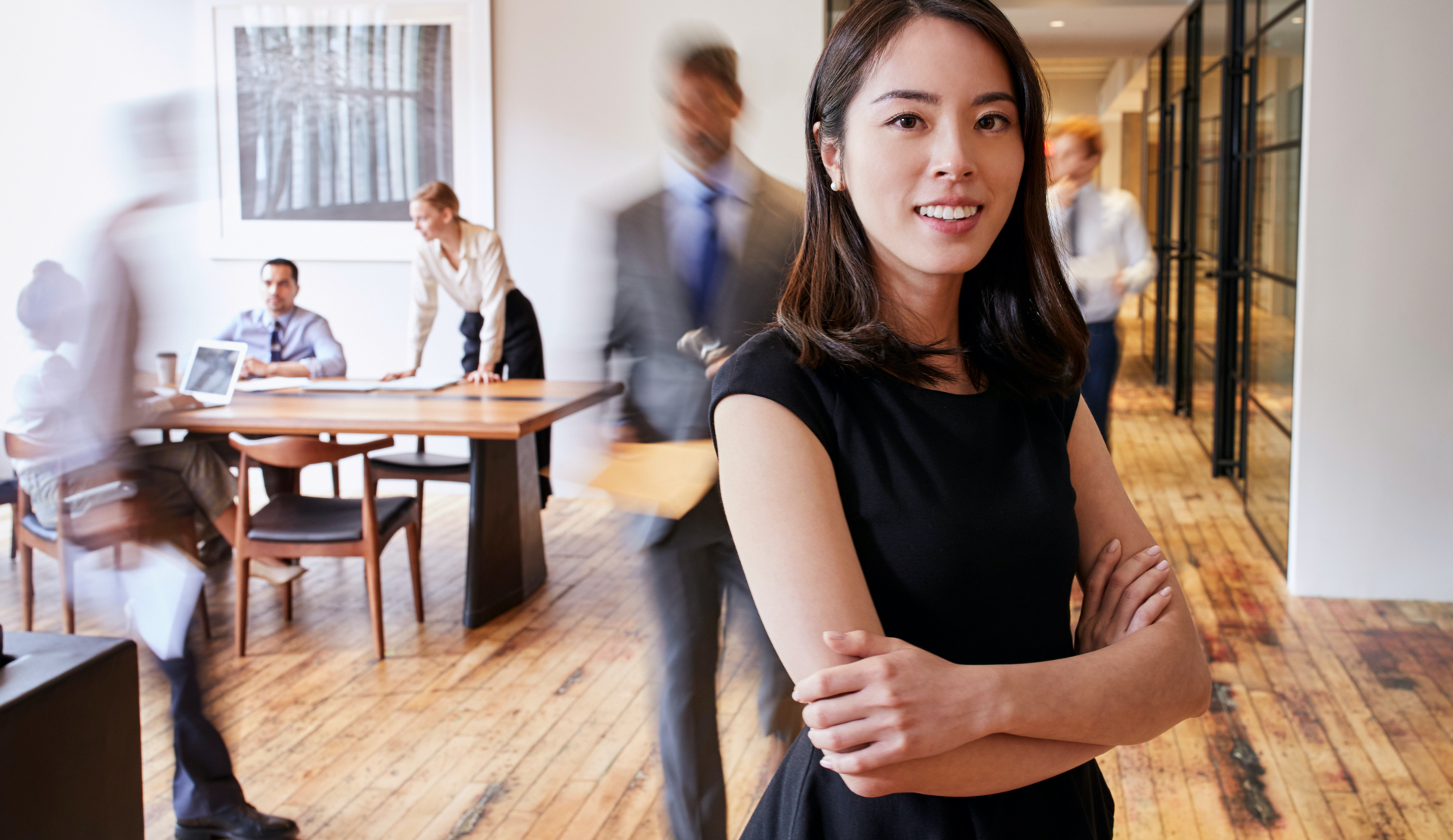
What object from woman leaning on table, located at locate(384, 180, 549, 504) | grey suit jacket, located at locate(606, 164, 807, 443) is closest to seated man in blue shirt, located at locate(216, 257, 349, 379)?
woman leaning on table, located at locate(384, 180, 549, 504)

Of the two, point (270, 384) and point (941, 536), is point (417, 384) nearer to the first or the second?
point (270, 384)

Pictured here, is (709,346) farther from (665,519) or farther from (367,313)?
(367,313)

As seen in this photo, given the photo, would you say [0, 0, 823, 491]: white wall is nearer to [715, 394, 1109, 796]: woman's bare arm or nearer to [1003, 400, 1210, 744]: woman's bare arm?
[1003, 400, 1210, 744]: woman's bare arm

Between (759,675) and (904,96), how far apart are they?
2592 mm

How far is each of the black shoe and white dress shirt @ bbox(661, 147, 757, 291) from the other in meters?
1.59

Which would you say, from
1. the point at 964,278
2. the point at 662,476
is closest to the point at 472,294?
the point at 662,476

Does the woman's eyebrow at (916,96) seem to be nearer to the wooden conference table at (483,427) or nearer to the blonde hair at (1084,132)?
the wooden conference table at (483,427)

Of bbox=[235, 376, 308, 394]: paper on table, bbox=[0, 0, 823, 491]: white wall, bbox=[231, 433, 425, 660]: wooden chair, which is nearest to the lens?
bbox=[231, 433, 425, 660]: wooden chair

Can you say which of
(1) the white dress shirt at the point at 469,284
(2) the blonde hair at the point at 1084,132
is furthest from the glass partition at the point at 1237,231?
(1) the white dress shirt at the point at 469,284

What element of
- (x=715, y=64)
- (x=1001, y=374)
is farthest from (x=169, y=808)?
(x=1001, y=374)

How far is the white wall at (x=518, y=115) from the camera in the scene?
5965mm

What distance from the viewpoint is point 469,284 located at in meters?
5.39

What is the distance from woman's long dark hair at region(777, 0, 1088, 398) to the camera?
1.00 m

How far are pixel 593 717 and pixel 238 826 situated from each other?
3.34 ft
